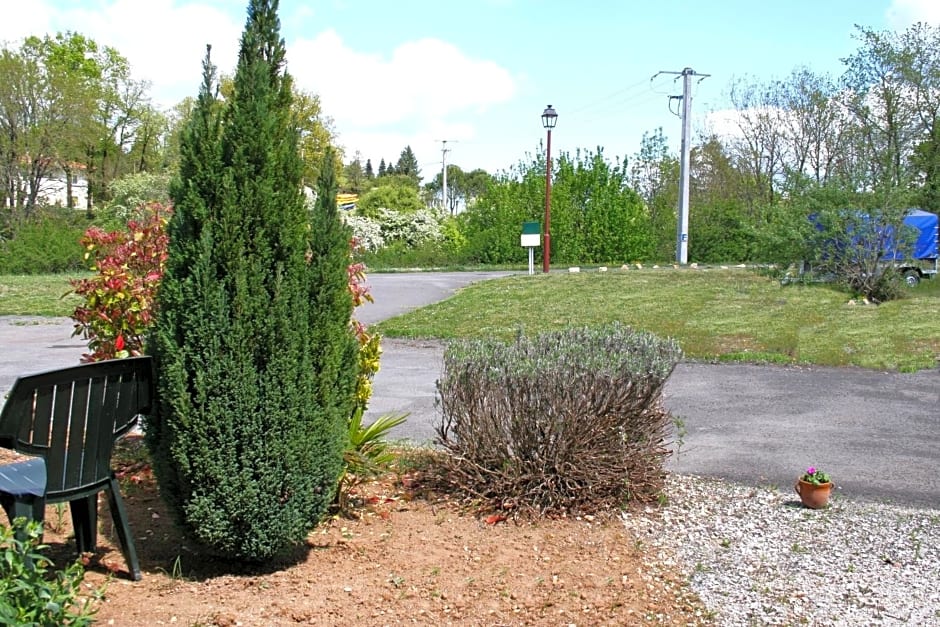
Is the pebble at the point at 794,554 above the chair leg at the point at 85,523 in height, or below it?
below

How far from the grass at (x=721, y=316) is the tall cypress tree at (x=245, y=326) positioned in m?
5.48

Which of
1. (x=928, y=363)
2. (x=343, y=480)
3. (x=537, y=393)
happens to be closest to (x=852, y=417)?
(x=928, y=363)

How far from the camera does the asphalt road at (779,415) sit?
18.2 feet

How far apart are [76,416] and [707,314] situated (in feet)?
40.6

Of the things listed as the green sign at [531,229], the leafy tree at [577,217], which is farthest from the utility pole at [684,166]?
the green sign at [531,229]

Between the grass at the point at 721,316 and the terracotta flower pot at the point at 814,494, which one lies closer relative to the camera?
the terracotta flower pot at the point at 814,494

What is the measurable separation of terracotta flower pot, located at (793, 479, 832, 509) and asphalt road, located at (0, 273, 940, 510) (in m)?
0.46

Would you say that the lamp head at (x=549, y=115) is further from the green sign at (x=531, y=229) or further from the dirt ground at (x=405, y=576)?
the dirt ground at (x=405, y=576)

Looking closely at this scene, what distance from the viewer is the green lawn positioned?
11125 mm

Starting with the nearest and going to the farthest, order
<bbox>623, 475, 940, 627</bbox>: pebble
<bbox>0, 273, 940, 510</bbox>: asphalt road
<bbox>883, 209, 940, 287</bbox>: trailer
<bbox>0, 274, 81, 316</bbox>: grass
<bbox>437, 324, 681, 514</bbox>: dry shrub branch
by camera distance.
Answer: <bbox>623, 475, 940, 627</bbox>: pebble
<bbox>437, 324, 681, 514</bbox>: dry shrub branch
<bbox>0, 273, 940, 510</bbox>: asphalt road
<bbox>0, 274, 81, 316</bbox>: grass
<bbox>883, 209, 940, 287</bbox>: trailer

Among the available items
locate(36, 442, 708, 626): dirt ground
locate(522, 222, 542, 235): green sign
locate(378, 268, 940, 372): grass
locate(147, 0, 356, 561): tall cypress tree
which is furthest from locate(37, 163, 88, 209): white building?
locate(147, 0, 356, 561): tall cypress tree

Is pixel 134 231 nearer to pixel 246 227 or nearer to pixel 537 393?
pixel 246 227

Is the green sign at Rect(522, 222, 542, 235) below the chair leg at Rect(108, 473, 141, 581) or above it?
above

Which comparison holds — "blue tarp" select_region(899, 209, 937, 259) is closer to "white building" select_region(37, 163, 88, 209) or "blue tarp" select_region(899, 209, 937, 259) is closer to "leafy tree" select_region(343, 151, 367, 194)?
"white building" select_region(37, 163, 88, 209)
